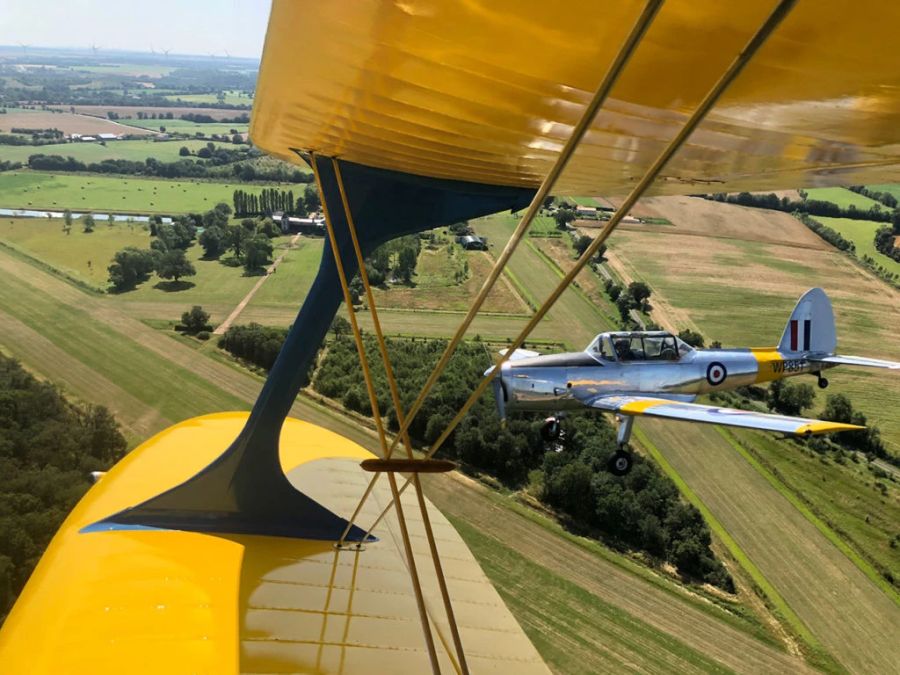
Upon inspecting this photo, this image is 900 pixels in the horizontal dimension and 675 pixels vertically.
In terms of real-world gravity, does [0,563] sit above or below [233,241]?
below

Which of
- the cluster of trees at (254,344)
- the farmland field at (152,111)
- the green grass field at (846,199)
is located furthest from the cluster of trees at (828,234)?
the farmland field at (152,111)

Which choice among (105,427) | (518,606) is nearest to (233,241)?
(105,427)

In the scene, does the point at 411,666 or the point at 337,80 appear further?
the point at 411,666

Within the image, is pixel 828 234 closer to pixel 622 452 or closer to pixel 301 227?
pixel 301 227

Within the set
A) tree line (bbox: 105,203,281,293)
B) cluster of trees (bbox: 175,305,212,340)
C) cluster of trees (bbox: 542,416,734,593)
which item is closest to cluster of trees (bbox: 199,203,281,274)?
tree line (bbox: 105,203,281,293)

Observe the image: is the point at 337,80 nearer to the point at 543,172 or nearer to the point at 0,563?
the point at 543,172

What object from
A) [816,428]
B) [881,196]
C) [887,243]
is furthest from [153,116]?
[816,428]
